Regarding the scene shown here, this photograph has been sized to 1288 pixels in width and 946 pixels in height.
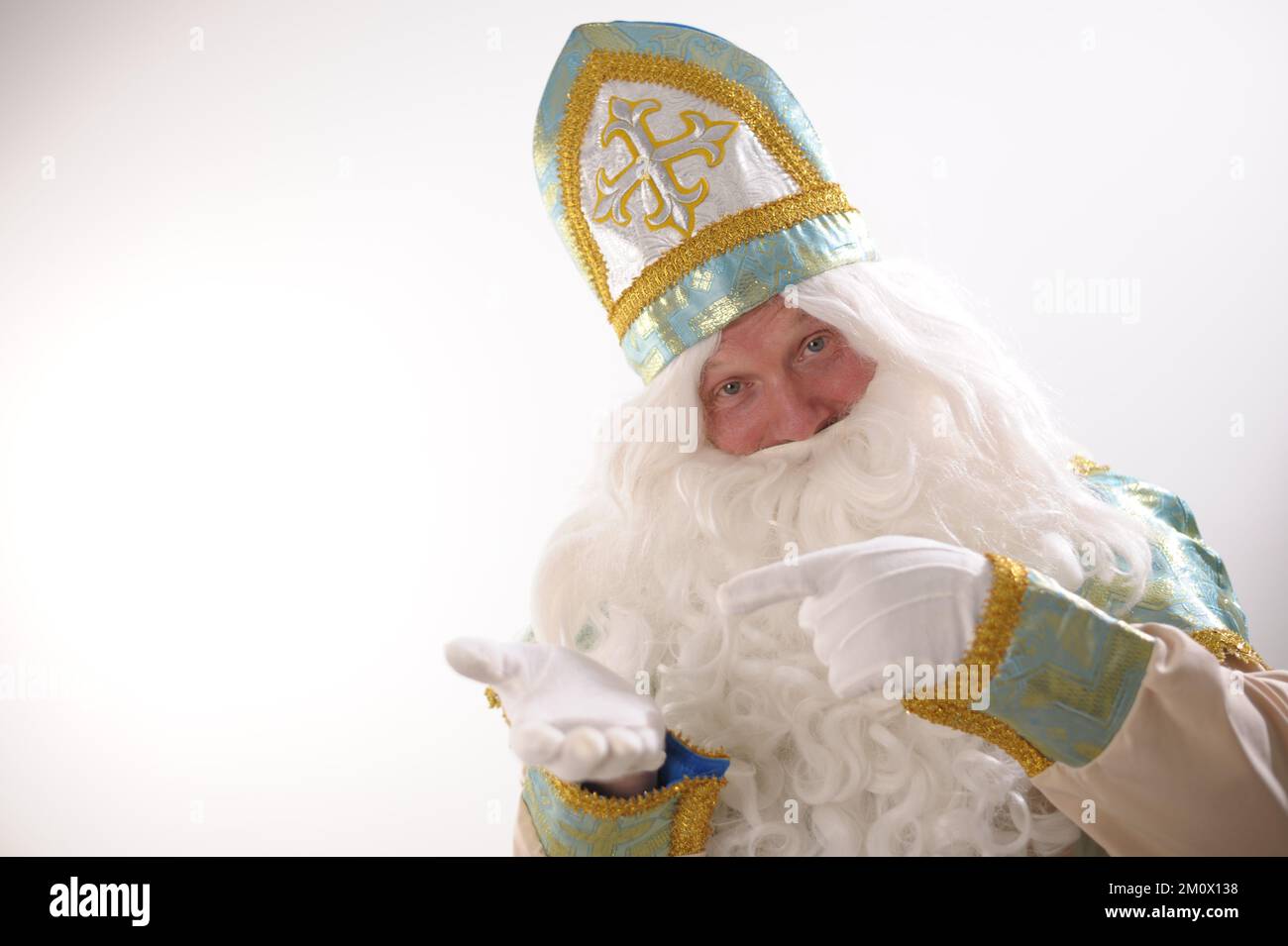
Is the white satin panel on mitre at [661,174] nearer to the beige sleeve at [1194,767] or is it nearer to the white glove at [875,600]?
the white glove at [875,600]

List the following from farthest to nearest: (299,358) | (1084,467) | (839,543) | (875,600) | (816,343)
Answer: (299,358) → (1084,467) → (816,343) → (839,543) → (875,600)

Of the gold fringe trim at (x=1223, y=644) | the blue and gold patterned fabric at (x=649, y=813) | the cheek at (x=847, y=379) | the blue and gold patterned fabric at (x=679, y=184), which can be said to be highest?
the blue and gold patterned fabric at (x=679, y=184)

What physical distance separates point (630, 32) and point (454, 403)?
146 cm

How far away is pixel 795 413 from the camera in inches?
79.4

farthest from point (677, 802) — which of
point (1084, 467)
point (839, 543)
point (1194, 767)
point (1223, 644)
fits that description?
point (1084, 467)

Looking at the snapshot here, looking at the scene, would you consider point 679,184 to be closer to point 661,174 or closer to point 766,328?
point 661,174

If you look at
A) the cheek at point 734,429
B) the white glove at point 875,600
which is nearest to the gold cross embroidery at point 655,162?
the cheek at point 734,429

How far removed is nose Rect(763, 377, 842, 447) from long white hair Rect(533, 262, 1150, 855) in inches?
1.1

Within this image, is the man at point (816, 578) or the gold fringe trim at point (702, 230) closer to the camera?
the man at point (816, 578)

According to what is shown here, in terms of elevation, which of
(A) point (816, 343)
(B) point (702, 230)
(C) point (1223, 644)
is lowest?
(C) point (1223, 644)

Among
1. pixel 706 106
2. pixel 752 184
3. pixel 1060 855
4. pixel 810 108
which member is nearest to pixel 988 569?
pixel 1060 855

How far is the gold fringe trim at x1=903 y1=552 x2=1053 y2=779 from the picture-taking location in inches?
59.1

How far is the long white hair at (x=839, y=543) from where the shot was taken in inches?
72.7

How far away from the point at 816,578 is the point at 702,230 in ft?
2.77
